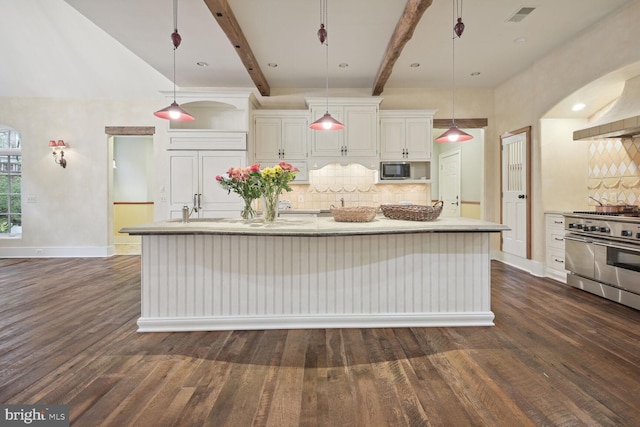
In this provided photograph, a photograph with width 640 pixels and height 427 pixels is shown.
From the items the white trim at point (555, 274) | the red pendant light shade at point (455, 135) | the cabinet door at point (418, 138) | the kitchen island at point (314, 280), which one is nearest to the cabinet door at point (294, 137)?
the cabinet door at point (418, 138)

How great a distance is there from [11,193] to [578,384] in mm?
8879

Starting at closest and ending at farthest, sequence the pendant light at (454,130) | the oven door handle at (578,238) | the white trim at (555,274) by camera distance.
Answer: the pendant light at (454,130)
the oven door handle at (578,238)
the white trim at (555,274)

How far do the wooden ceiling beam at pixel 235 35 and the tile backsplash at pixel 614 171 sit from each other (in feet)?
15.5

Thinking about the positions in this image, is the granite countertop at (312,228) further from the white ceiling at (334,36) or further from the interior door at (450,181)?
the interior door at (450,181)

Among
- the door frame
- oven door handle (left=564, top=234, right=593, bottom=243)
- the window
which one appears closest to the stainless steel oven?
oven door handle (left=564, top=234, right=593, bottom=243)

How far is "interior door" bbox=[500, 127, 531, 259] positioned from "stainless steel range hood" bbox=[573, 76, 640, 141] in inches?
44.0

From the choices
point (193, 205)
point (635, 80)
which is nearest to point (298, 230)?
point (193, 205)

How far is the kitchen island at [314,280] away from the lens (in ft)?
8.87

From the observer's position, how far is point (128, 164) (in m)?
7.89

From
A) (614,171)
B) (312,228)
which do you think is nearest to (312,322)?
(312,228)

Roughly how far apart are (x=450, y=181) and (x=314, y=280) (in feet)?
19.5

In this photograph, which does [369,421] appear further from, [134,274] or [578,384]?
[134,274]

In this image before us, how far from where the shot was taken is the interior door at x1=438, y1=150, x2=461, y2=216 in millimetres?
7250

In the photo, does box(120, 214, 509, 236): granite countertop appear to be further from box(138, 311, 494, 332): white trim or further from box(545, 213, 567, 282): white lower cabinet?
box(545, 213, 567, 282): white lower cabinet
